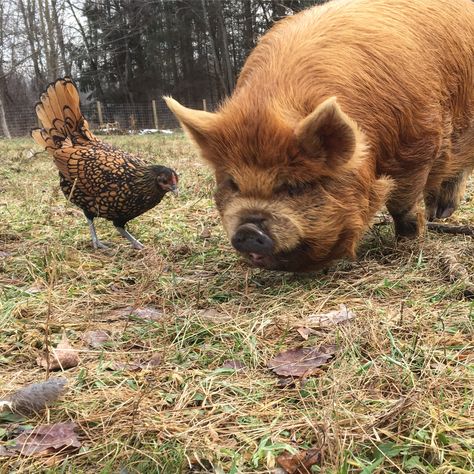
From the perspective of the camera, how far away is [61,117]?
4699 millimetres

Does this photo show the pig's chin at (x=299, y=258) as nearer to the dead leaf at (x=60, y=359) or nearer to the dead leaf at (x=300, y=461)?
the dead leaf at (x=60, y=359)

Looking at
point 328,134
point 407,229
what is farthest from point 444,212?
point 328,134

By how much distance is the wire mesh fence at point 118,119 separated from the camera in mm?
24061

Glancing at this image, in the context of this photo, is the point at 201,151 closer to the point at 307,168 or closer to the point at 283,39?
the point at 307,168

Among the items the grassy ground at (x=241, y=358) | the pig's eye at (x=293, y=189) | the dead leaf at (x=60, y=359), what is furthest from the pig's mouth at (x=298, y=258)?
the dead leaf at (x=60, y=359)

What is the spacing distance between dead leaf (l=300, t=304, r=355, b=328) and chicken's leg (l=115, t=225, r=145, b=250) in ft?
6.36

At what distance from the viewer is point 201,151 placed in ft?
10.1

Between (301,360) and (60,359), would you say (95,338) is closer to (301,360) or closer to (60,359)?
(60,359)

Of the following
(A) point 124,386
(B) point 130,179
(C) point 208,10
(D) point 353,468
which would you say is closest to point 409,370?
(D) point 353,468

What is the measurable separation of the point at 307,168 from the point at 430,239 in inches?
60.0

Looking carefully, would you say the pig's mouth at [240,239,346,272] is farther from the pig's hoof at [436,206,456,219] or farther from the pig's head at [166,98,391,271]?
the pig's hoof at [436,206,456,219]

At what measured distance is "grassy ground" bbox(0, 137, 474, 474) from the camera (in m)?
1.64

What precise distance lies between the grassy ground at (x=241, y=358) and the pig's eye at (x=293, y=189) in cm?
57

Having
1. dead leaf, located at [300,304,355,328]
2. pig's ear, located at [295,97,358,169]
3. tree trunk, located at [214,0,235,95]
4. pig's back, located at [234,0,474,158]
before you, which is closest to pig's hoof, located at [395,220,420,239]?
pig's back, located at [234,0,474,158]
